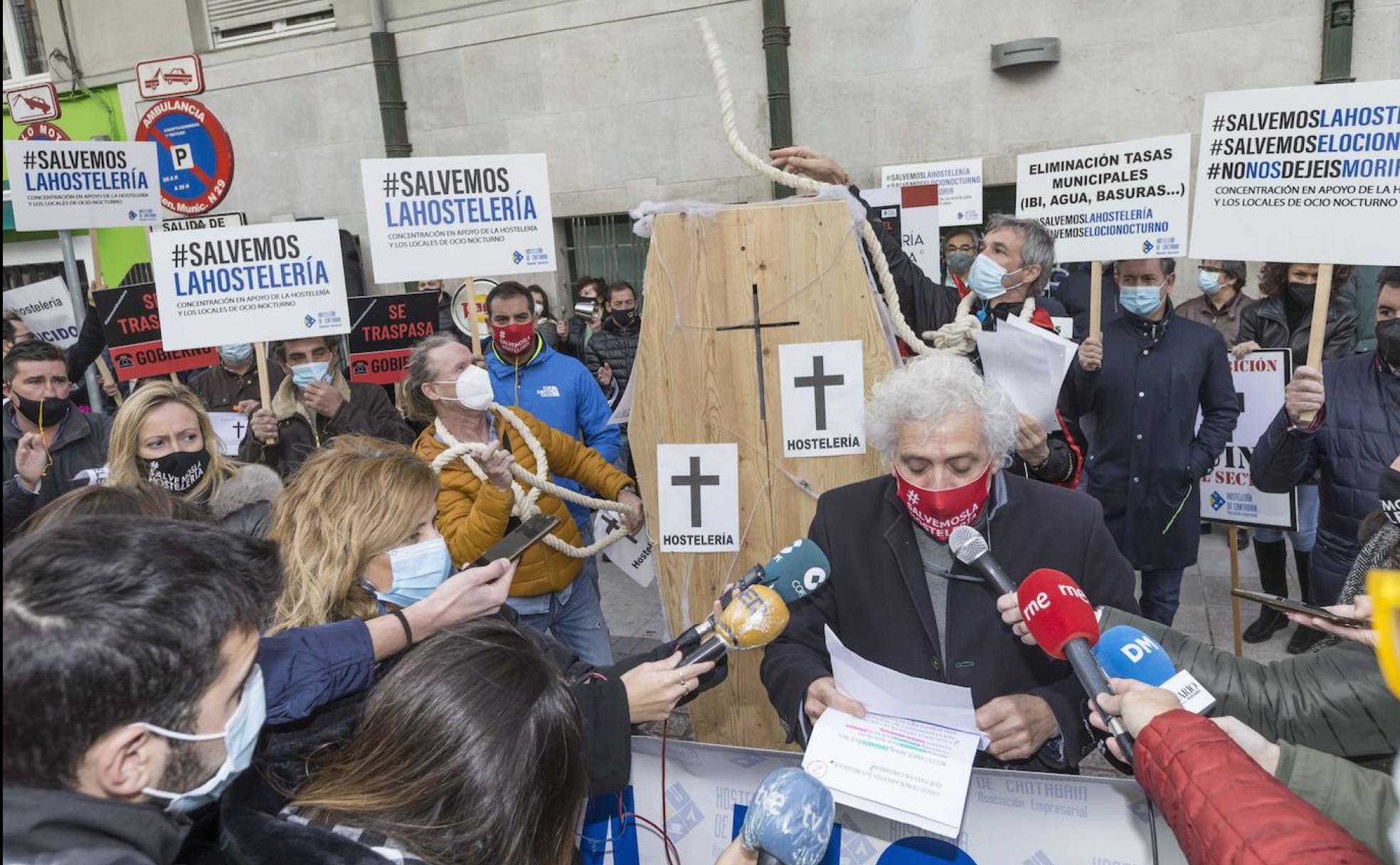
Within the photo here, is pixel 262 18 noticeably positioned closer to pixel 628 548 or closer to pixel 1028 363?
pixel 628 548

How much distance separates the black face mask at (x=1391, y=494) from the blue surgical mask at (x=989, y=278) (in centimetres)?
165

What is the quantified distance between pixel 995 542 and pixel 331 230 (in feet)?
11.0

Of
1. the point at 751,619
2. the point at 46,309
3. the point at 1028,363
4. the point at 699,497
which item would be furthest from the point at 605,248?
the point at 751,619

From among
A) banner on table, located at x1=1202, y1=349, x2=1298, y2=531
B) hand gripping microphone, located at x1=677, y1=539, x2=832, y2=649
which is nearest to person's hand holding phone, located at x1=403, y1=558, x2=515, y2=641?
hand gripping microphone, located at x1=677, y1=539, x2=832, y2=649

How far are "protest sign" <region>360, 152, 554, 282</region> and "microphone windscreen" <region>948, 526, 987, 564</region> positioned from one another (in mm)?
2542

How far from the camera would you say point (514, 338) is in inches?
169

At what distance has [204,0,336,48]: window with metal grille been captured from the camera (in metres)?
11.8

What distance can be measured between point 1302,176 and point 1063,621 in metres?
2.14

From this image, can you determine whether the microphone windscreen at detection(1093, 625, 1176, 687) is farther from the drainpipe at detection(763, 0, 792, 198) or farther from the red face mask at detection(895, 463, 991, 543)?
the drainpipe at detection(763, 0, 792, 198)

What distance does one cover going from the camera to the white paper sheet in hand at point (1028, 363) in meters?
2.89

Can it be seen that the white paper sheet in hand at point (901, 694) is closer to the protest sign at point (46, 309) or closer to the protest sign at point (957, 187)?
the protest sign at point (957, 187)

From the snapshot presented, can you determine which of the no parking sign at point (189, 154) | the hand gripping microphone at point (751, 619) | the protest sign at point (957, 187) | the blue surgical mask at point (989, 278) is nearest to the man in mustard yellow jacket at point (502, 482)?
the hand gripping microphone at point (751, 619)

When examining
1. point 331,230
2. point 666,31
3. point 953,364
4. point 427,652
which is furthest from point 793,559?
point 666,31

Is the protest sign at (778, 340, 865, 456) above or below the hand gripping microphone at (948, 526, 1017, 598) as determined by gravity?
above
